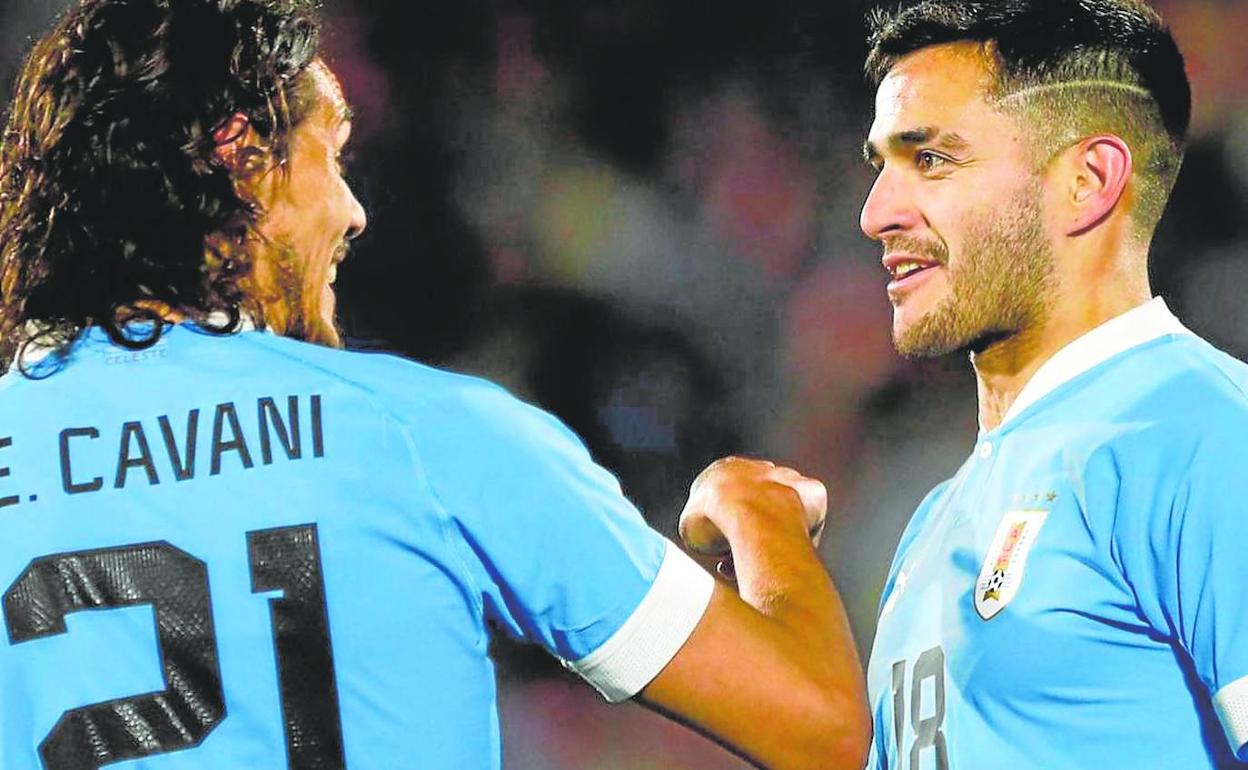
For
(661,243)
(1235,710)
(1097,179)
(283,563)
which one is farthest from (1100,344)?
(661,243)

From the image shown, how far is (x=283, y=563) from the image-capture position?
142 cm

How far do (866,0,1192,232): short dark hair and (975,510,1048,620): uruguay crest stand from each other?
49 centimetres

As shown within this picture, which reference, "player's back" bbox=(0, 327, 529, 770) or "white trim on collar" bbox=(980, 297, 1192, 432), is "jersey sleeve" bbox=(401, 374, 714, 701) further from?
"white trim on collar" bbox=(980, 297, 1192, 432)

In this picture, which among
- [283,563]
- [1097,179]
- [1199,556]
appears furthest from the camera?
[1097,179]

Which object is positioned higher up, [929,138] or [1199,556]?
[929,138]

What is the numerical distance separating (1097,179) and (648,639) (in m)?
0.95

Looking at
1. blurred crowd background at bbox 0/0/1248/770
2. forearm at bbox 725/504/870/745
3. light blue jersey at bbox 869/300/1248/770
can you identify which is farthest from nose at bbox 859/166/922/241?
blurred crowd background at bbox 0/0/1248/770

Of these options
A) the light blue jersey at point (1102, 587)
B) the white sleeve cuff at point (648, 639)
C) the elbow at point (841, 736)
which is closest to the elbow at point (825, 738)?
the elbow at point (841, 736)

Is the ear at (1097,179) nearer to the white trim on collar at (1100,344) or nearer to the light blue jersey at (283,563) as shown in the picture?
the white trim on collar at (1100,344)


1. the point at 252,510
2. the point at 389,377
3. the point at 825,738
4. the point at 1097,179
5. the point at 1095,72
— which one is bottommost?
the point at 825,738

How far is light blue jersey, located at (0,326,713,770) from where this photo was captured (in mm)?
1410

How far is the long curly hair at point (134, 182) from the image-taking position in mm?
1540

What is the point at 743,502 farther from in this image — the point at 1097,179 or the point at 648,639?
the point at 1097,179

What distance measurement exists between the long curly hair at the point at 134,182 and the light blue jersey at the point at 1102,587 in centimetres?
95
